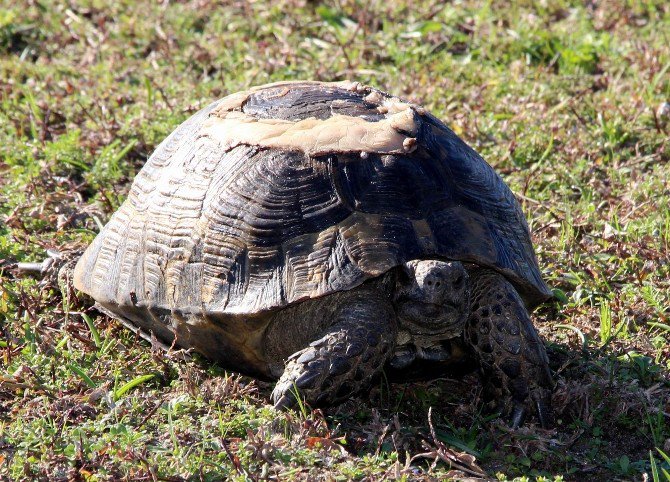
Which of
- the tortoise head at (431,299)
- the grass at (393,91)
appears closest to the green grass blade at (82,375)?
the grass at (393,91)

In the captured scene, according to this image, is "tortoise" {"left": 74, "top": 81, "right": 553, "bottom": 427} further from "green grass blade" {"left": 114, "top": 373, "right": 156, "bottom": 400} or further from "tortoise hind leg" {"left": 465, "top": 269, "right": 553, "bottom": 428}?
"green grass blade" {"left": 114, "top": 373, "right": 156, "bottom": 400}

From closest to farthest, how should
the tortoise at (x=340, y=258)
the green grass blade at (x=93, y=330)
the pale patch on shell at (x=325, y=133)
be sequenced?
the tortoise at (x=340, y=258), the pale patch on shell at (x=325, y=133), the green grass blade at (x=93, y=330)

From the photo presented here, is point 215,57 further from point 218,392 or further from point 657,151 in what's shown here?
point 218,392

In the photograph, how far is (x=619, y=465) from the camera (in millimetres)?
3664

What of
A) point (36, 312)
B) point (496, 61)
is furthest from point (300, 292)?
point (496, 61)

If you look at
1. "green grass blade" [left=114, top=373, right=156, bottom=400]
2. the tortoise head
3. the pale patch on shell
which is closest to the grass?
"green grass blade" [left=114, top=373, right=156, bottom=400]

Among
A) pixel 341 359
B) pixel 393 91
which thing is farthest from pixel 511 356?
pixel 393 91

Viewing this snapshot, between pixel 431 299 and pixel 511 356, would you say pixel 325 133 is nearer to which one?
pixel 431 299

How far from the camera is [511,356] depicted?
154 inches

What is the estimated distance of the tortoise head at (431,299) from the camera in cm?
372

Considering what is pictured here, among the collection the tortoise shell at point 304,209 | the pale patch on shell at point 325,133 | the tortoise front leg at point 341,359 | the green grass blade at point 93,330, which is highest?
the pale patch on shell at point 325,133

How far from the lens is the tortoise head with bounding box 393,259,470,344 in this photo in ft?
12.2

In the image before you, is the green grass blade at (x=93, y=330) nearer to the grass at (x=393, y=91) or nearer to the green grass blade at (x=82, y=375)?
the grass at (x=393, y=91)

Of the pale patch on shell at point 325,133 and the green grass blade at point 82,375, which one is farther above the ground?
the pale patch on shell at point 325,133
